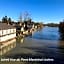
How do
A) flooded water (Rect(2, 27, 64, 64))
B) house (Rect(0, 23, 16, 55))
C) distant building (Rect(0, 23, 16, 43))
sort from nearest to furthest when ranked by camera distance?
flooded water (Rect(2, 27, 64, 64)) < house (Rect(0, 23, 16, 55)) < distant building (Rect(0, 23, 16, 43))

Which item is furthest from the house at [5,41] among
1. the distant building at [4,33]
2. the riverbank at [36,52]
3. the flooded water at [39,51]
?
the riverbank at [36,52]

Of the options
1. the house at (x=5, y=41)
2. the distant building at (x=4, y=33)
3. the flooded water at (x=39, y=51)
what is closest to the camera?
the flooded water at (x=39, y=51)

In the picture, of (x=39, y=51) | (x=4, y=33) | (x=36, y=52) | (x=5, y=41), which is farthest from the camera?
(x=4, y=33)

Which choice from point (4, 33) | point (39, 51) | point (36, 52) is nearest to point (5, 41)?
point (4, 33)

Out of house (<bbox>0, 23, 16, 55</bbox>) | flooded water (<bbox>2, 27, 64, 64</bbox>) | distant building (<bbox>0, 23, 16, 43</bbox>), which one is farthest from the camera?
distant building (<bbox>0, 23, 16, 43</bbox>)

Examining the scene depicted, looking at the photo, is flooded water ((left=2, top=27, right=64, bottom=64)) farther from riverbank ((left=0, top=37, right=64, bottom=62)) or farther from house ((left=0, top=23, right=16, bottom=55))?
house ((left=0, top=23, right=16, bottom=55))

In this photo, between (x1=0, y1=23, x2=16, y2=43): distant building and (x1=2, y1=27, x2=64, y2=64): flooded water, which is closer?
(x1=2, y1=27, x2=64, y2=64): flooded water

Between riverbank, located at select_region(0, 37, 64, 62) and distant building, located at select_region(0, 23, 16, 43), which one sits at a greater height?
distant building, located at select_region(0, 23, 16, 43)

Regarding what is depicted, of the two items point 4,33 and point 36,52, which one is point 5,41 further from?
point 36,52

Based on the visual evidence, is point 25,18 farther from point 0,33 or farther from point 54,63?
point 54,63

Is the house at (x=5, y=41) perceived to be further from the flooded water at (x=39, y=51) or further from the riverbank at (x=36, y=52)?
the riverbank at (x=36, y=52)

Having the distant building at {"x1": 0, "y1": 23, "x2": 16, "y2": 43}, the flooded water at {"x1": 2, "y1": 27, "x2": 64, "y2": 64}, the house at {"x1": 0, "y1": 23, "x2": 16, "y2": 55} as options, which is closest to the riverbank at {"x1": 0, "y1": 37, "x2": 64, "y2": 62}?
the flooded water at {"x1": 2, "y1": 27, "x2": 64, "y2": 64}

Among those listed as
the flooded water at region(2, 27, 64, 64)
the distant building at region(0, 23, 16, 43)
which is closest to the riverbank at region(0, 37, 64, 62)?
the flooded water at region(2, 27, 64, 64)

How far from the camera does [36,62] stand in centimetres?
1578
